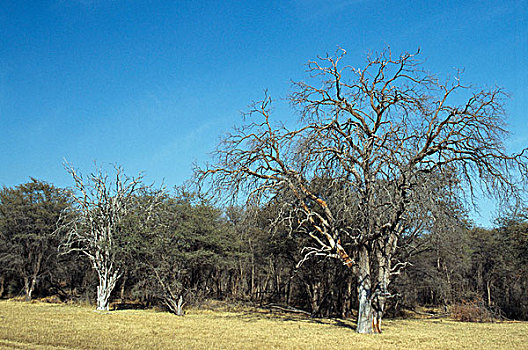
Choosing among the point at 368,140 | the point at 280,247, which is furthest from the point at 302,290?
the point at 368,140

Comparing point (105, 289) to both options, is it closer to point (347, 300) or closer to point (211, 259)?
point (211, 259)

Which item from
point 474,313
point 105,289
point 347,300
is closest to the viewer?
point 347,300

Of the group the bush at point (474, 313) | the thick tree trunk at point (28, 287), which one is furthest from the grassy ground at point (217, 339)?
the thick tree trunk at point (28, 287)

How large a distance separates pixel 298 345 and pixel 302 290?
59.9 feet

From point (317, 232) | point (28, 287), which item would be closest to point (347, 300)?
point (317, 232)

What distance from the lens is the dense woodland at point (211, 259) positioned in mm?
24188

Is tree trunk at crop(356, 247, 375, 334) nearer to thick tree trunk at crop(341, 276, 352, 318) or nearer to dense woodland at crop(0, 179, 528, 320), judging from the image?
dense woodland at crop(0, 179, 528, 320)

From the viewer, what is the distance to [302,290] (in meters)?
29.8

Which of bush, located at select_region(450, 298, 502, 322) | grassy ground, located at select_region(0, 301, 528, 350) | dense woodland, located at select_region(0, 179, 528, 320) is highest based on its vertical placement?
dense woodland, located at select_region(0, 179, 528, 320)

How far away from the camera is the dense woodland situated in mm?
24188

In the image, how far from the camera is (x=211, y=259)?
82.6 ft

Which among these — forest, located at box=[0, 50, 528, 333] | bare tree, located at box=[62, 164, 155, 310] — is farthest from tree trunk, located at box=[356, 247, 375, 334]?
bare tree, located at box=[62, 164, 155, 310]

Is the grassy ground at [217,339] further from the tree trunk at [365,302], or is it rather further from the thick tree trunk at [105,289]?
the thick tree trunk at [105,289]

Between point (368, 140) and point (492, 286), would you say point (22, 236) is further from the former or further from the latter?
point (492, 286)
